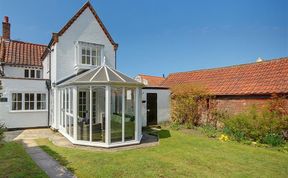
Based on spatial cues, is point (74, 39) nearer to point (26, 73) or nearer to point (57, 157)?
point (26, 73)

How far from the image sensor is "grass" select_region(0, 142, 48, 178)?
7.20 m

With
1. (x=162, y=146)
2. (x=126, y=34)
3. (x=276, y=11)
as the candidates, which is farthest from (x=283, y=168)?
(x=126, y=34)

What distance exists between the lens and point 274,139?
39.7 ft

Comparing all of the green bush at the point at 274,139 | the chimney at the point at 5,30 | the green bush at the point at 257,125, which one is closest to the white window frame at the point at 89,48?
the green bush at the point at 257,125

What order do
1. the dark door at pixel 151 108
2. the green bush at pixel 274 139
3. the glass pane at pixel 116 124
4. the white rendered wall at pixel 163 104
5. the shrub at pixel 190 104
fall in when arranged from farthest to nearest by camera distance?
1. the white rendered wall at pixel 163 104
2. the dark door at pixel 151 108
3. the shrub at pixel 190 104
4. the glass pane at pixel 116 124
5. the green bush at pixel 274 139

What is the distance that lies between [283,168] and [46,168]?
31.9ft

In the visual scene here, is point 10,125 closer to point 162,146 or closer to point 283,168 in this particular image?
Answer: point 162,146

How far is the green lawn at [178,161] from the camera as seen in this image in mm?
7762

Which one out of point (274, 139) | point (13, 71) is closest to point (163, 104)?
point (274, 139)

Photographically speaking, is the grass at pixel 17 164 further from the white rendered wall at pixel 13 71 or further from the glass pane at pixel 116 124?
the white rendered wall at pixel 13 71

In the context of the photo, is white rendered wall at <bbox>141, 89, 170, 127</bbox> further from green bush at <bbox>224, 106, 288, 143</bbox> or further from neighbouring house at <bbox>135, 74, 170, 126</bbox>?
green bush at <bbox>224, 106, 288, 143</bbox>

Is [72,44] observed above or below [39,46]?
below

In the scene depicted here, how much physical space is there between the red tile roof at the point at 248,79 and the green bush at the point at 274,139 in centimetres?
331

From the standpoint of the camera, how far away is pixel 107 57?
18531mm
